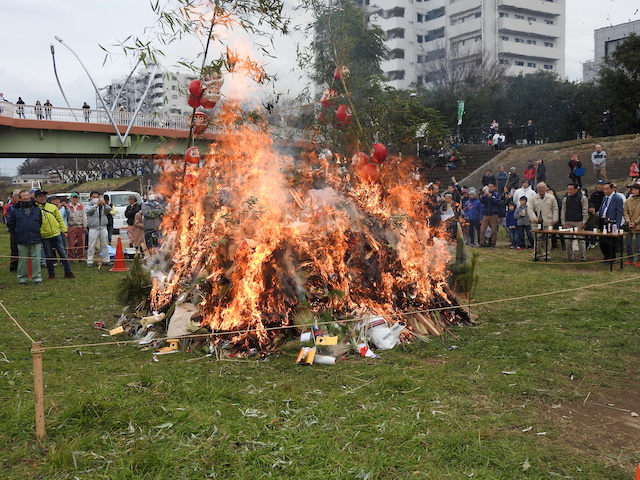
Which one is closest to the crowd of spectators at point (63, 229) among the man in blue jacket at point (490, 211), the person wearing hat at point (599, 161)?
the man in blue jacket at point (490, 211)

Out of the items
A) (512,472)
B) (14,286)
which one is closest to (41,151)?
(14,286)

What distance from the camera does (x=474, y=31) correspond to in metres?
62.0

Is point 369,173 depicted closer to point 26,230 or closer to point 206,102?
point 206,102

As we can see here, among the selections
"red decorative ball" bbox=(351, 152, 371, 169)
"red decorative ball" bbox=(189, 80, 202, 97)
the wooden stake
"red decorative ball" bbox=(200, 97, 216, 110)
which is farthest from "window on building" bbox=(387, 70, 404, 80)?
the wooden stake

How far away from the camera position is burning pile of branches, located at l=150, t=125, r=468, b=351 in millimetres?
6859

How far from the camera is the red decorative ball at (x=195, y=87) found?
717 centimetres

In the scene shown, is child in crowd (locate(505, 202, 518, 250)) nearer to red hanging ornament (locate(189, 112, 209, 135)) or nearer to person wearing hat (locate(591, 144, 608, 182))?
person wearing hat (locate(591, 144, 608, 182))

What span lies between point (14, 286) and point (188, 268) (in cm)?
636

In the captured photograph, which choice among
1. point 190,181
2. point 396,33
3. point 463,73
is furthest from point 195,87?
point 396,33

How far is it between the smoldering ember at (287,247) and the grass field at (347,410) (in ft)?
2.14

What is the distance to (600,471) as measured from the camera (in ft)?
12.2

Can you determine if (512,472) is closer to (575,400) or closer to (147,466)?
(575,400)

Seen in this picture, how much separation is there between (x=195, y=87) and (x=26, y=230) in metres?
6.47

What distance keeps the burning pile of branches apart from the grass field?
2.19 ft
